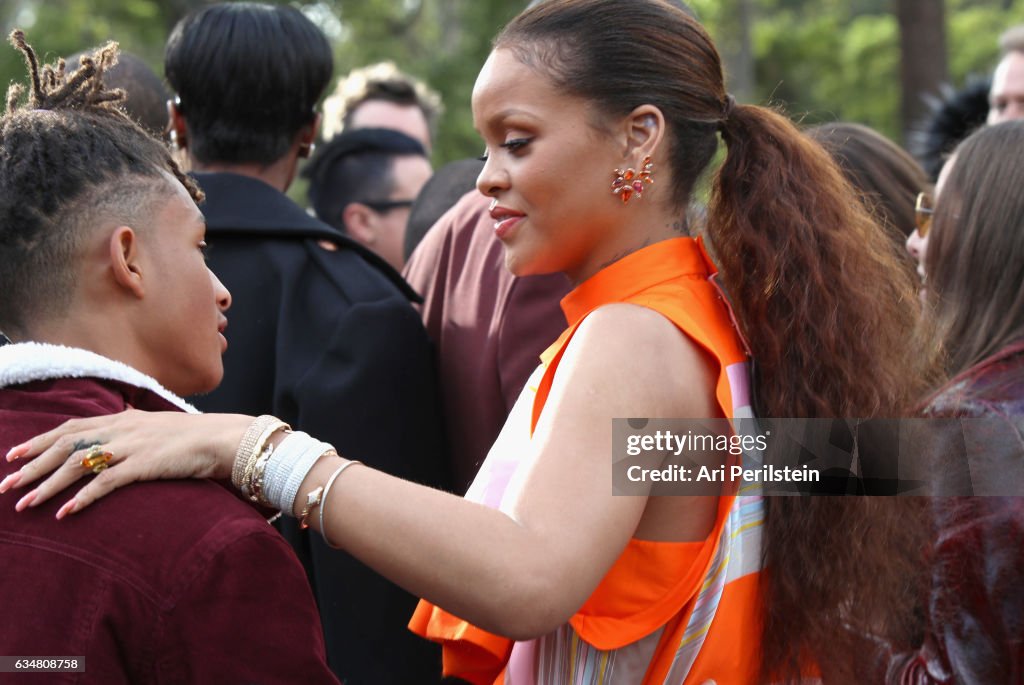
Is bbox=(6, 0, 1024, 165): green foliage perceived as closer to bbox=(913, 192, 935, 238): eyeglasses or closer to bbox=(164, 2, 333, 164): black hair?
bbox=(913, 192, 935, 238): eyeglasses

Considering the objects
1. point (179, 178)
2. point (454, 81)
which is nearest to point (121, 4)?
point (454, 81)

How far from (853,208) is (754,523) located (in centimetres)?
65

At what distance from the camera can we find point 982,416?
98.3 inches

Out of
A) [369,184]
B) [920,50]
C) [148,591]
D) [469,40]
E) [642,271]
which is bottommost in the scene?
[148,591]

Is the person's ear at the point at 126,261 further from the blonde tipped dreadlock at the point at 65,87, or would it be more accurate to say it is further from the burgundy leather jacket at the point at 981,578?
the burgundy leather jacket at the point at 981,578

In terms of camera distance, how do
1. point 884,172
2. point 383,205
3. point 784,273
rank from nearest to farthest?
point 784,273, point 884,172, point 383,205

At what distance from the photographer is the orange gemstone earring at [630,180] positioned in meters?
2.12

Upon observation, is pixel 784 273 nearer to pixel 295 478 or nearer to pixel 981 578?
pixel 981 578

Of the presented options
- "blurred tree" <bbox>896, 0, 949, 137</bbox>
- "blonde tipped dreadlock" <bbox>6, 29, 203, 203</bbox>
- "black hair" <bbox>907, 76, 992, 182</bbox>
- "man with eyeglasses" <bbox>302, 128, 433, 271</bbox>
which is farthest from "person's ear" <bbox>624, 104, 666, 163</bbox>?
"blurred tree" <bbox>896, 0, 949, 137</bbox>

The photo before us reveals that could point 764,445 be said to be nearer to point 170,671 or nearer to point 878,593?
point 878,593

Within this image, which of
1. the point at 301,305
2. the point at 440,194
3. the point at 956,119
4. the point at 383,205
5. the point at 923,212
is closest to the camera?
the point at 301,305

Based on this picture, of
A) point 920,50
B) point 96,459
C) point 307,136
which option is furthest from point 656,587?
point 920,50

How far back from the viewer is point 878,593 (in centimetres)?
226

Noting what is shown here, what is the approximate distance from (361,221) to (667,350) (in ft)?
10.1
